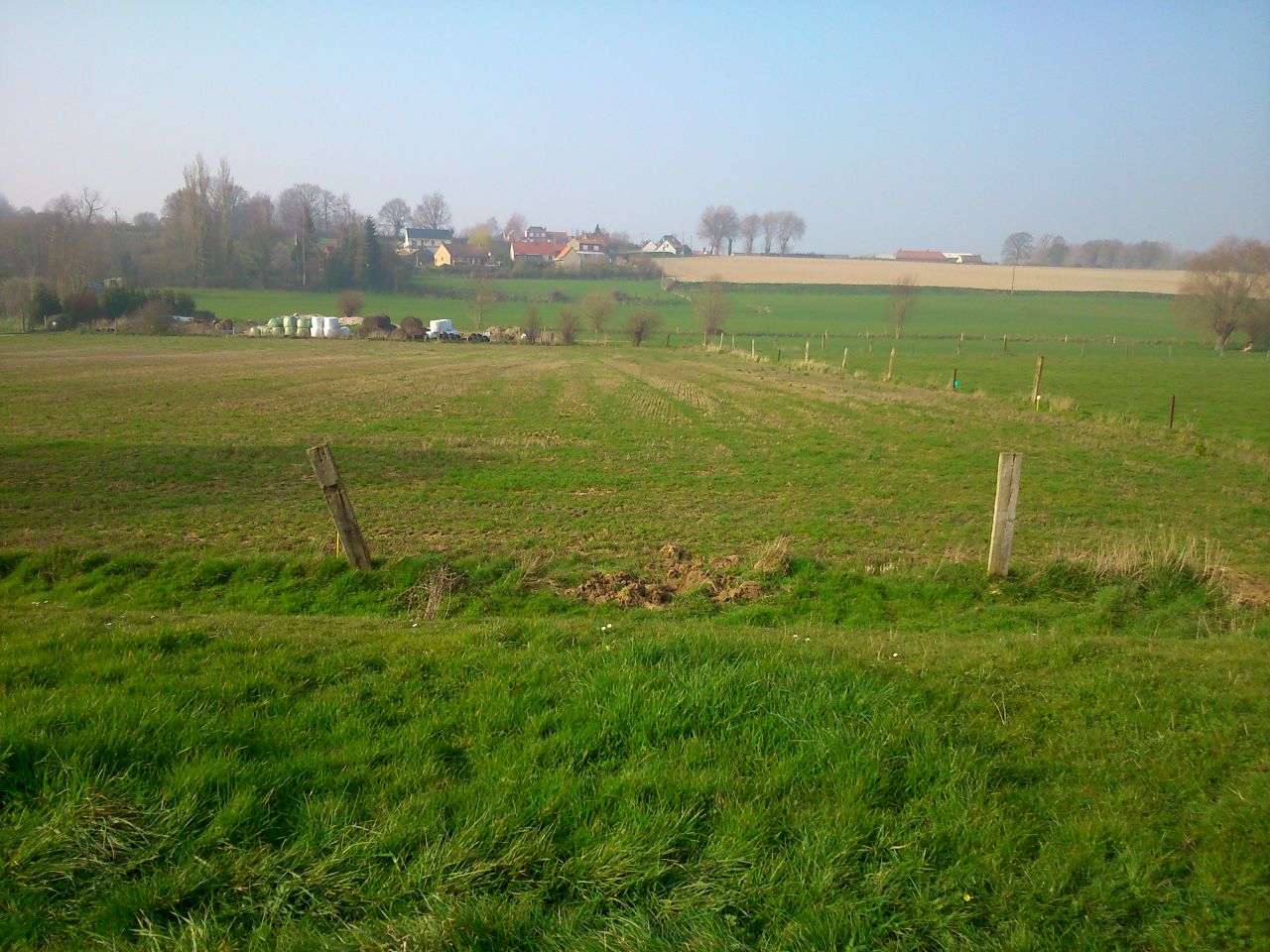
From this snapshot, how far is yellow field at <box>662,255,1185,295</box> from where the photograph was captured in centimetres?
12738

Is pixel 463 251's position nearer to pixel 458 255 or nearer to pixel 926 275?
pixel 458 255

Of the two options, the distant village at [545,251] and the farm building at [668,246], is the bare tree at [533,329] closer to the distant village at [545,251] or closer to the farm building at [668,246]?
the distant village at [545,251]

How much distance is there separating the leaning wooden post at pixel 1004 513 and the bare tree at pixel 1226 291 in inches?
2324

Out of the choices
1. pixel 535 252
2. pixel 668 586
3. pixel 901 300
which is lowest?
pixel 668 586

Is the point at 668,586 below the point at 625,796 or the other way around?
below

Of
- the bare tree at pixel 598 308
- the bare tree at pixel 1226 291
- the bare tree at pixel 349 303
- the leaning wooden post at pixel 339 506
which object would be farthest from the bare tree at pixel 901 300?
the leaning wooden post at pixel 339 506

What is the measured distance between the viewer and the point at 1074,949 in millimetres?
3062

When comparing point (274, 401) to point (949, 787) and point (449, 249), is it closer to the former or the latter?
point (949, 787)

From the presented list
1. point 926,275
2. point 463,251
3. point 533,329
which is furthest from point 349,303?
point 926,275

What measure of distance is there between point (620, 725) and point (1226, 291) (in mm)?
71287

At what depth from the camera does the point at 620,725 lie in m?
4.52

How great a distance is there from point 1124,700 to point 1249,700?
0.80m

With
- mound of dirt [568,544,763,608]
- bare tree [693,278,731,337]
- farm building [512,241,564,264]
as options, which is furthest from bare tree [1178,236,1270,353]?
farm building [512,241,564,264]

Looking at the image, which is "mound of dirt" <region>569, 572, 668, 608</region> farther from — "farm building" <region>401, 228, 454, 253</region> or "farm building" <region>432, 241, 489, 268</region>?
"farm building" <region>401, 228, 454, 253</region>
